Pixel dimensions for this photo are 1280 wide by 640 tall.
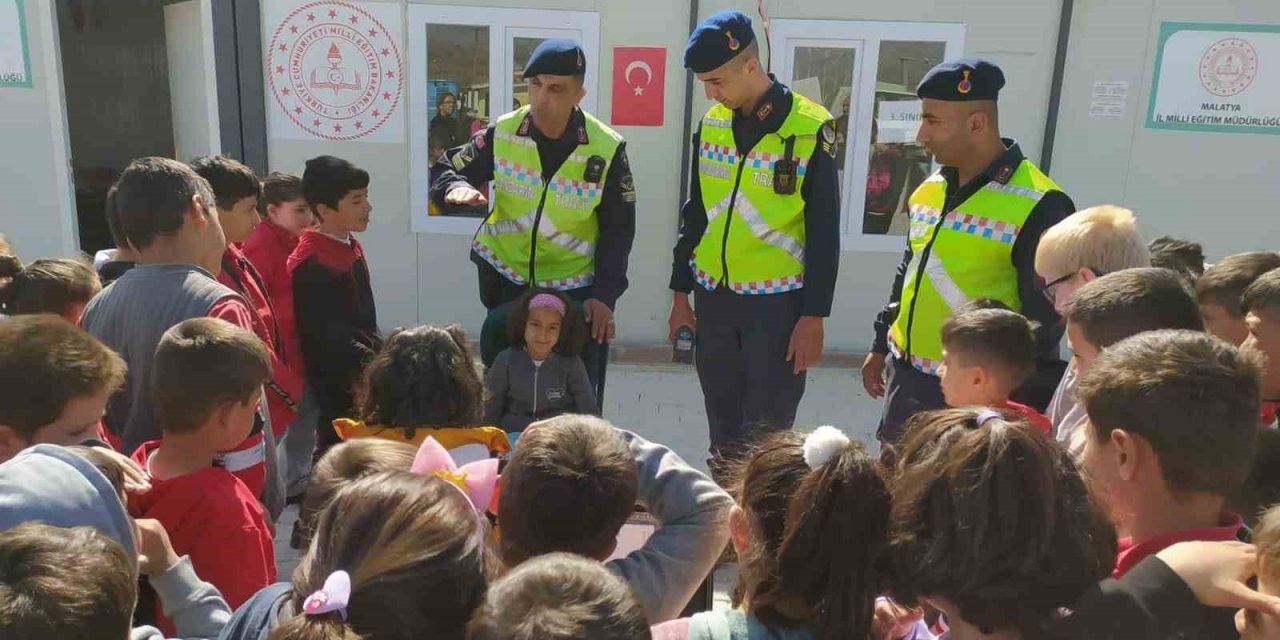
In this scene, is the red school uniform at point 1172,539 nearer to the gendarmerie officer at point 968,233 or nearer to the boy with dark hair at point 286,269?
the gendarmerie officer at point 968,233

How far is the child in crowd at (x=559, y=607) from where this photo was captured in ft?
3.55

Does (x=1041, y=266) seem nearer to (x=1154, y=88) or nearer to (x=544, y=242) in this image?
(x=544, y=242)

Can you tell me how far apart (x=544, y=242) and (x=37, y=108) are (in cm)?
367

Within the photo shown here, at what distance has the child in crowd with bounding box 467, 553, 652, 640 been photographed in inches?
42.6

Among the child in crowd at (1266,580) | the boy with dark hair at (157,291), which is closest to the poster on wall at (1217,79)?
the child in crowd at (1266,580)

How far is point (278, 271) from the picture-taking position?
3.46 meters

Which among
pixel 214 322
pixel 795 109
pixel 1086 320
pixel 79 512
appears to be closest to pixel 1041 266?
pixel 1086 320

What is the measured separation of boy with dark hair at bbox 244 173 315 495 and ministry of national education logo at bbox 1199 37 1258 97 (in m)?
4.97

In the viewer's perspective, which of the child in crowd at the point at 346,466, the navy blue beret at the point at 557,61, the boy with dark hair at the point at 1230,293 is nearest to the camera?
the child in crowd at the point at 346,466

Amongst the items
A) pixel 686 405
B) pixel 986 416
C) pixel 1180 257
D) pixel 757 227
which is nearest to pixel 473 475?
pixel 986 416

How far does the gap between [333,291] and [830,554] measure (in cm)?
242

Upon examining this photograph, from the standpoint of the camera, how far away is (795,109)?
10.9 feet

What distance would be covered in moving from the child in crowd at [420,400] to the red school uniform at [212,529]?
0.64m

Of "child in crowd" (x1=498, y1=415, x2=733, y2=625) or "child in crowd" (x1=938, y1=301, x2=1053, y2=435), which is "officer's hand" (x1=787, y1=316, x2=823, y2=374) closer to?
"child in crowd" (x1=938, y1=301, x2=1053, y2=435)
